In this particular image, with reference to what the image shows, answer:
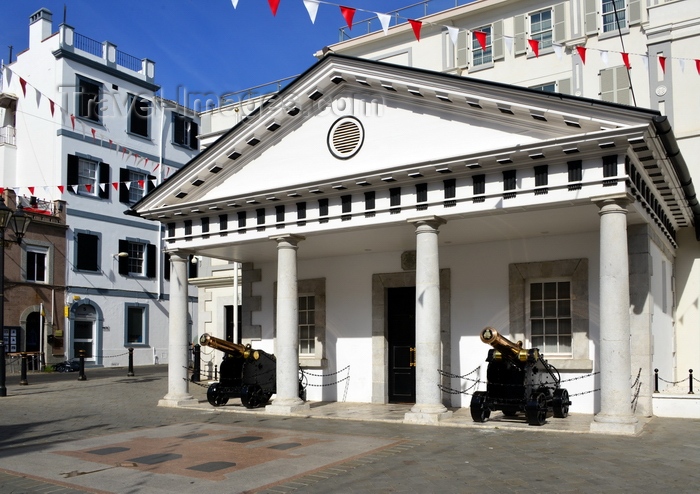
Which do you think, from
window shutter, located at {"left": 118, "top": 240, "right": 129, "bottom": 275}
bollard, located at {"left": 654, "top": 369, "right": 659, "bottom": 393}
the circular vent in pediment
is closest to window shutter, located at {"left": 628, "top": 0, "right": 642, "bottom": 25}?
the circular vent in pediment

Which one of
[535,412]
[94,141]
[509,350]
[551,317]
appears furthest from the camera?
[94,141]

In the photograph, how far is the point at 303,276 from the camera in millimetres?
17625

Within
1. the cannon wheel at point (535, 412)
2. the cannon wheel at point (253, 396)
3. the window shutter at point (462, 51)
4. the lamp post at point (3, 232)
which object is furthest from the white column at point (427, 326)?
the window shutter at point (462, 51)

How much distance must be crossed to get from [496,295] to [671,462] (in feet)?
20.7

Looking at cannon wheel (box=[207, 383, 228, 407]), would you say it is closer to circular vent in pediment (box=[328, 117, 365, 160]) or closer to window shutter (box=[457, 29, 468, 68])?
circular vent in pediment (box=[328, 117, 365, 160])

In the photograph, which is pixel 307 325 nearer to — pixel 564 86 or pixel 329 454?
pixel 329 454

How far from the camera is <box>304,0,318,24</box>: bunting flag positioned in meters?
11.9

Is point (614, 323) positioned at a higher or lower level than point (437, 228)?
lower

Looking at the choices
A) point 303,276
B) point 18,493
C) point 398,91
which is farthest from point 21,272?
point 18,493

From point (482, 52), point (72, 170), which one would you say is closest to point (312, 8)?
point (482, 52)

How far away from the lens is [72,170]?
31938 millimetres

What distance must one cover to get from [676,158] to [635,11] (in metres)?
8.64

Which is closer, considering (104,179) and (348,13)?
(348,13)

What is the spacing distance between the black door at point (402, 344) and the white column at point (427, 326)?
10.5 ft
